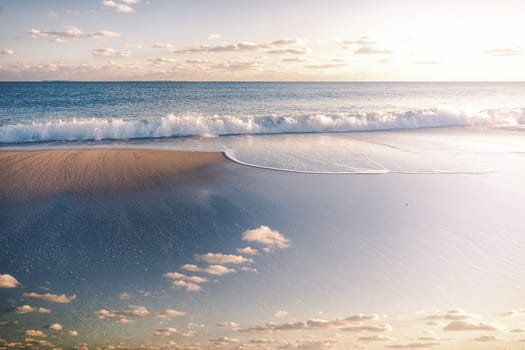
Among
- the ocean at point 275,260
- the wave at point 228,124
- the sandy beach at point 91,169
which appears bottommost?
the ocean at point 275,260

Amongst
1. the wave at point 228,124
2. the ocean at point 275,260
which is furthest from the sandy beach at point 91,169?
the wave at point 228,124

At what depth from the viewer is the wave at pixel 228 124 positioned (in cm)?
1298

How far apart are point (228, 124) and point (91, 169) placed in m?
7.64

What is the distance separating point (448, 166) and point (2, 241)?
7.72 metres

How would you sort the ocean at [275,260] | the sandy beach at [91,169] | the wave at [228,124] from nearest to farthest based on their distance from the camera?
the ocean at [275,260], the sandy beach at [91,169], the wave at [228,124]

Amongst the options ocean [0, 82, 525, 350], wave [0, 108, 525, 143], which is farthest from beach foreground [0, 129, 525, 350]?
wave [0, 108, 525, 143]

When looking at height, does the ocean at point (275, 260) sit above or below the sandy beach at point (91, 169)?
below

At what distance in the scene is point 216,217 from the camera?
553cm

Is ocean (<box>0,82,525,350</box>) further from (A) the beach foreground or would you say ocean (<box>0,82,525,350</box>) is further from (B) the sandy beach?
(B) the sandy beach

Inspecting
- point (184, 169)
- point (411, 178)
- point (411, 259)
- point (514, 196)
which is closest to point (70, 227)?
point (184, 169)

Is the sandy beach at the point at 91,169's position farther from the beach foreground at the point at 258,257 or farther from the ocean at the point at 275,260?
the ocean at the point at 275,260

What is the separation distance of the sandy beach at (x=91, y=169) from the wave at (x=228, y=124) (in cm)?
313

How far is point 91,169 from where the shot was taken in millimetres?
8000

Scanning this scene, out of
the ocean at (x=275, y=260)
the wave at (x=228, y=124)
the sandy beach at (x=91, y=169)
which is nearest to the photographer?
the ocean at (x=275, y=260)
